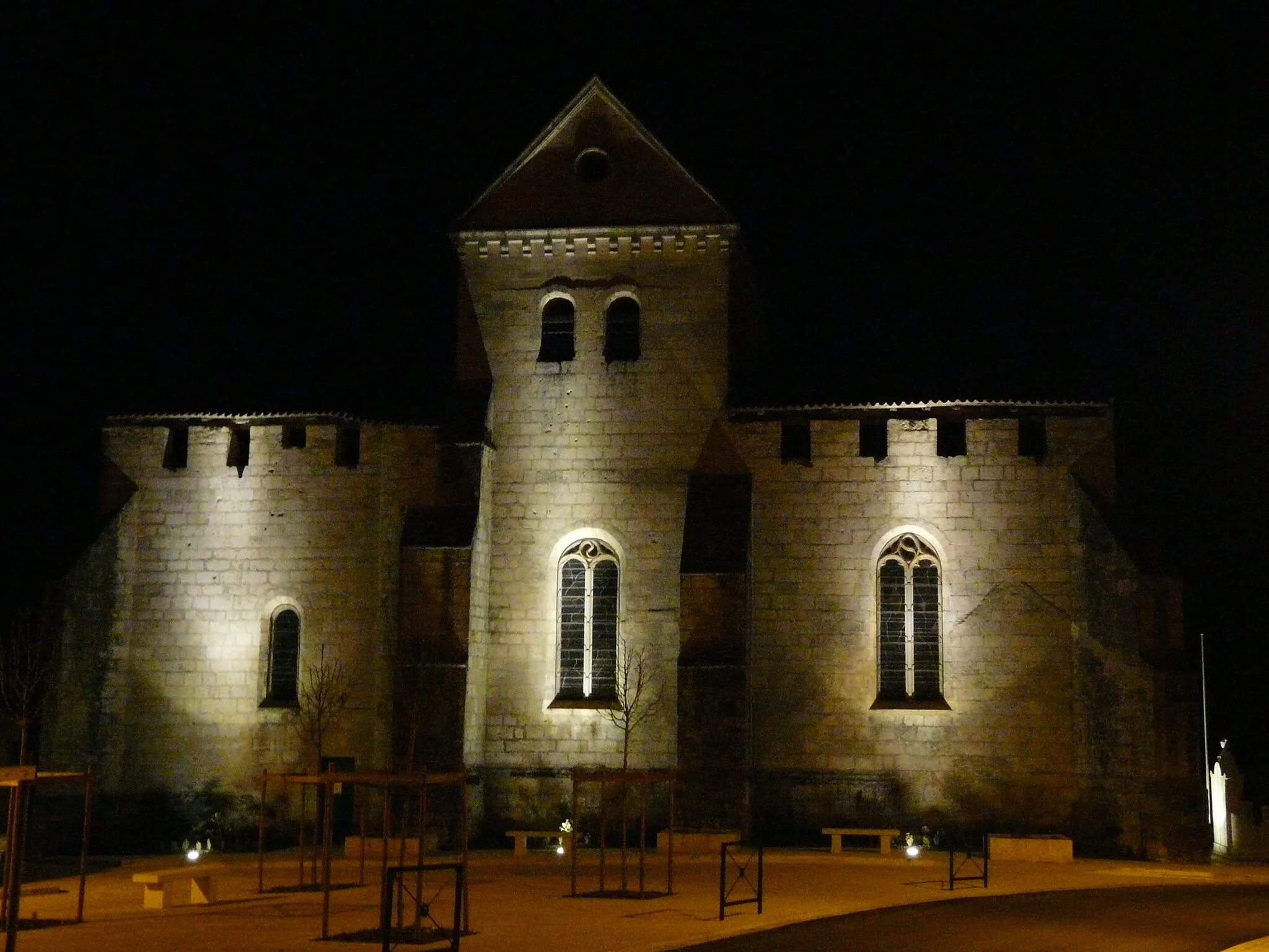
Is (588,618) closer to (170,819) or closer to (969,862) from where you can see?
(969,862)

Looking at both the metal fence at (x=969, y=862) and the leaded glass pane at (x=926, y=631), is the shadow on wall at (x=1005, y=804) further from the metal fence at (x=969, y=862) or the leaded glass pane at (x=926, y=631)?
the leaded glass pane at (x=926, y=631)

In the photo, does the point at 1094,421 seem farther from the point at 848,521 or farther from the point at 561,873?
the point at 561,873

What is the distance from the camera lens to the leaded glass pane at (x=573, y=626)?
28.9 metres

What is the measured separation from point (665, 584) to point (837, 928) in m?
12.2

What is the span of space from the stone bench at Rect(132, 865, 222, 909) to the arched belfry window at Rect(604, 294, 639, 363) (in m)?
14.1

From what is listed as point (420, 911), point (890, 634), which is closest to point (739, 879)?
point (420, 911)

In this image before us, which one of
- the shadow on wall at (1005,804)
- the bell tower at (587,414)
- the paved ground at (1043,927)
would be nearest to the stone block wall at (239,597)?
the bell tower at (587,414)

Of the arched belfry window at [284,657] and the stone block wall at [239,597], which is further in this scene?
the arched belfry window at [284,657]

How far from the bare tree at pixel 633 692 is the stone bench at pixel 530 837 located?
2008 millimetres

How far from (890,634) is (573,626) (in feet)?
20.9

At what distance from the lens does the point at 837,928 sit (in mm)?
16984

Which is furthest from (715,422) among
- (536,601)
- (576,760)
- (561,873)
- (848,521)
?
(561,873)

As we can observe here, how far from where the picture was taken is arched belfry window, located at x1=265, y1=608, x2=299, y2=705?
29625 mm

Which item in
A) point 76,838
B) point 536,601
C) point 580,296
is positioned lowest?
point 76,838
